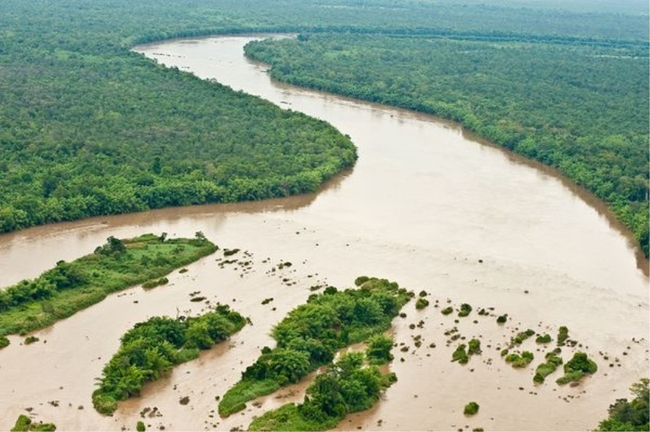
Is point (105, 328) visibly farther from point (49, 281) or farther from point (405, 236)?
point (405, 236)

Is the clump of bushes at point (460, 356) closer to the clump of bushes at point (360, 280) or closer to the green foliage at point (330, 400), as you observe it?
the green foliage at point (330, 400)

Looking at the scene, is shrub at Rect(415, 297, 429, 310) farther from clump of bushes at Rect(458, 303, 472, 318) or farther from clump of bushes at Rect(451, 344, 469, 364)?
clump of bushes at Rect(451, 344, 469, 364)

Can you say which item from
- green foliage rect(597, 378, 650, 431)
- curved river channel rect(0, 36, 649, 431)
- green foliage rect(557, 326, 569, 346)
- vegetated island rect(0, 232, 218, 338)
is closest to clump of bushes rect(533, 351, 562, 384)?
curved river channel rect(0, 36, 649, 431)

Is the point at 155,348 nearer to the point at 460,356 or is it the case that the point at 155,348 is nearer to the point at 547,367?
the point at 460,356

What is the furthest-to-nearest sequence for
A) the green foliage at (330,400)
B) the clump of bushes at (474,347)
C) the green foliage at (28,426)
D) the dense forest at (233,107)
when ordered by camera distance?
the dense forest at (233,107), the clump of bushes at (474,347), the green foliage at (330,400), the green foliage at (28,426)

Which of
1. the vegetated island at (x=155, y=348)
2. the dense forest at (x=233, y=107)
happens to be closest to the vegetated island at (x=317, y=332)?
the vegetated island at (x=155, y=348)

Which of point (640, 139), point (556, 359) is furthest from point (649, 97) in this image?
point (556, 359)
